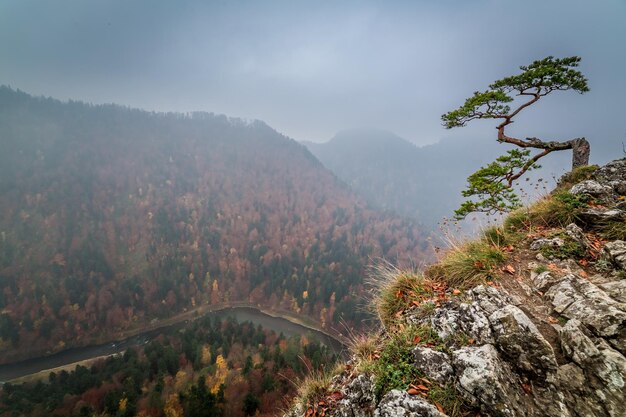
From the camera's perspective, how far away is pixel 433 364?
4414 mm

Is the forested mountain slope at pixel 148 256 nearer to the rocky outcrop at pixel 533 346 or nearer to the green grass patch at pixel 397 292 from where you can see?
the green grass patch at pixel 397 292

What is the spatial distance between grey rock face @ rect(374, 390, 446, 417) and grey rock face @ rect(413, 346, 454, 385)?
44 centimetres

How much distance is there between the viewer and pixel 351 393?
506 centimetres

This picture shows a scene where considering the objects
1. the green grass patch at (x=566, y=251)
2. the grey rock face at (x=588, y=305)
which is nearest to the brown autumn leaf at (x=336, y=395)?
the grey rock face at (x=588, y=305)

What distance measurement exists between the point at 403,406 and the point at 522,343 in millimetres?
2126

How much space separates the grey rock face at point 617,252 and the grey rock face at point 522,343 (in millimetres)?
2132

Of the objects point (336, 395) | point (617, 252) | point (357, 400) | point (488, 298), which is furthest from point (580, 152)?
point (336, 395)

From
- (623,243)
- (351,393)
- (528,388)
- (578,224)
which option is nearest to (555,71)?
(578,224)

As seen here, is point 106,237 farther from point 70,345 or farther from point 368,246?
point 368,246

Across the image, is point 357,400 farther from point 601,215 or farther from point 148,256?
point 148,256

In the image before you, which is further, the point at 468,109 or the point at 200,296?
the point at 200,296

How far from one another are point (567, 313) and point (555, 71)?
9.24 meters

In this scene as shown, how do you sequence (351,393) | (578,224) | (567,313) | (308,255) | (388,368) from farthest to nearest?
(308,255) < (578,224) < (351,393) < (388,368) < (567,313)

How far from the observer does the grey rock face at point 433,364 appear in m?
4.24
